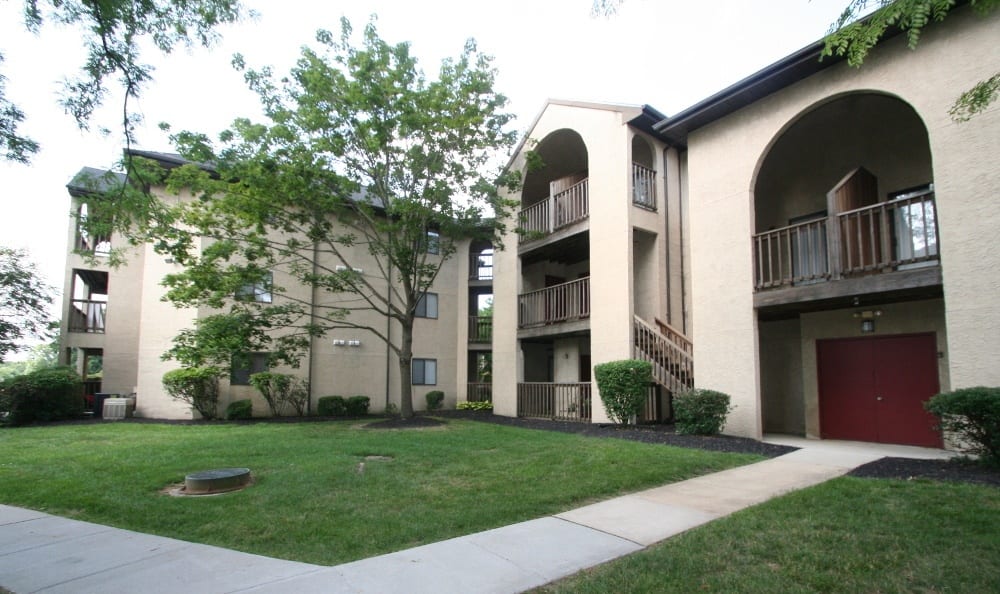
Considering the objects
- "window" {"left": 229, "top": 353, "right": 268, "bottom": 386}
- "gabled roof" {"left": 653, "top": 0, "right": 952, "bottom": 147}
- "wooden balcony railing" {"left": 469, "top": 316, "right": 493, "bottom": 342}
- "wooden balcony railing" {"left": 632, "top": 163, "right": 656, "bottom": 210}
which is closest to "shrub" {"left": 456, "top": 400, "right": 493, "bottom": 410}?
"wooden balcony railing" {"left": 469, "top": 316, "right": 493, "bottom": 342}

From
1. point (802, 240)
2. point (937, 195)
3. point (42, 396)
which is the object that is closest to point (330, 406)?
point (42, 396)

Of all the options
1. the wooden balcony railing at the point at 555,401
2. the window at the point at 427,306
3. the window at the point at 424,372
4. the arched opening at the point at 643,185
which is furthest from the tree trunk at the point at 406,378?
the arched opening at the point at 643,185

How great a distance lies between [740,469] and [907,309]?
5.54m

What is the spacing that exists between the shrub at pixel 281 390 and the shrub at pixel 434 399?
4.64 metres

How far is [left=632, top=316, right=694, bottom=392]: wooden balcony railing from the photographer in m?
12.7

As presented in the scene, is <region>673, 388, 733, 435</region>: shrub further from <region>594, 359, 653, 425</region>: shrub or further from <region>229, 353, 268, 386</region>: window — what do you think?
<region>229, 353, 268, 386</region>: window

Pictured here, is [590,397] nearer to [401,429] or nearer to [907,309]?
[401,429]

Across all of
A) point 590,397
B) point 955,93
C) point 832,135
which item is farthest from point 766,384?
point 955,93

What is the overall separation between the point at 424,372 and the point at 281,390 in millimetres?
5674

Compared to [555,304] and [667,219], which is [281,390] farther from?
[667,219]

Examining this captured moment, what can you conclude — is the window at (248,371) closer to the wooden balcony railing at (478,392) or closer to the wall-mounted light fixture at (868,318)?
the wooden balcony railing at (478,392)

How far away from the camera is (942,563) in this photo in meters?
3.88

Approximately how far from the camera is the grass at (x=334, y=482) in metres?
5.04

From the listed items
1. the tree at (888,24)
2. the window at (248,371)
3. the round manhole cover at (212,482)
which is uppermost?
the tree at (888,24)
